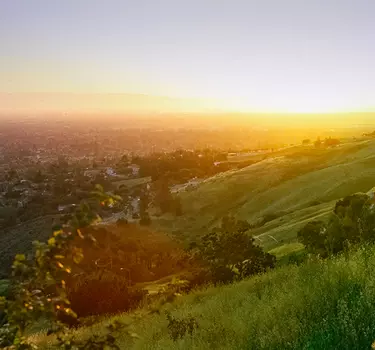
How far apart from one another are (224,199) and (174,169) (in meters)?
39.8

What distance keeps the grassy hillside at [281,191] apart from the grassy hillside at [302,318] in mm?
26543

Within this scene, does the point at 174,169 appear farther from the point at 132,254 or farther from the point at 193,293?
Result: the point at 193,293

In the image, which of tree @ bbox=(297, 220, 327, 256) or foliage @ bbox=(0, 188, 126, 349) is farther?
tree @ bbox=(297, 220, 327, 256)

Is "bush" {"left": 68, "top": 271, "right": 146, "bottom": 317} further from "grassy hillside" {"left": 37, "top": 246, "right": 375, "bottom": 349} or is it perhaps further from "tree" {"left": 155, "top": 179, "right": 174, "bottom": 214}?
"tree" {"left": 155, "top": 179, "right": 174, "bottom": 214}

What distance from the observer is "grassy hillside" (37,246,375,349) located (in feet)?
16.6

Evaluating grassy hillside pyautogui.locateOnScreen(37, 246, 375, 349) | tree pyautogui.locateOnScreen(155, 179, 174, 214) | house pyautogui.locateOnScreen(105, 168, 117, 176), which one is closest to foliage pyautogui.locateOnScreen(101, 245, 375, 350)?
grassy hillside pyautogui.locateOnScreen(37, 246, 375, 349)

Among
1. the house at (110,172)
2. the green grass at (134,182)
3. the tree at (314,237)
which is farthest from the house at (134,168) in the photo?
the tree at (314,237)

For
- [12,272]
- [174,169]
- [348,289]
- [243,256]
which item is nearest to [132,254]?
[243,256]

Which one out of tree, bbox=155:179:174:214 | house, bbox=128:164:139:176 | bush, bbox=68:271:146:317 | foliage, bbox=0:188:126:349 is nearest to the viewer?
foliage, bbox=0:188:126:349

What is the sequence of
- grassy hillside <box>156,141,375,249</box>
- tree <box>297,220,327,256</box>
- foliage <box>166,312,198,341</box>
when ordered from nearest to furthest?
foliage <box>166,312,198,341</box> < tree <box>297,220,327,256</box> < grassy hillside <box>156,141,375,249</box>

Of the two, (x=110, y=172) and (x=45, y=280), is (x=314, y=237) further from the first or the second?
(x=110, y=172)

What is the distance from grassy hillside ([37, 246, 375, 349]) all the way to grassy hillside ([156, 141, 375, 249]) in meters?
26.5

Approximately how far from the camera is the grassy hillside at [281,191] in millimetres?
50669

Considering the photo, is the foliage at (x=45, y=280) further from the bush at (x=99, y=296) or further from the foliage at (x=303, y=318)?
the bush at (x=99, y=296)
